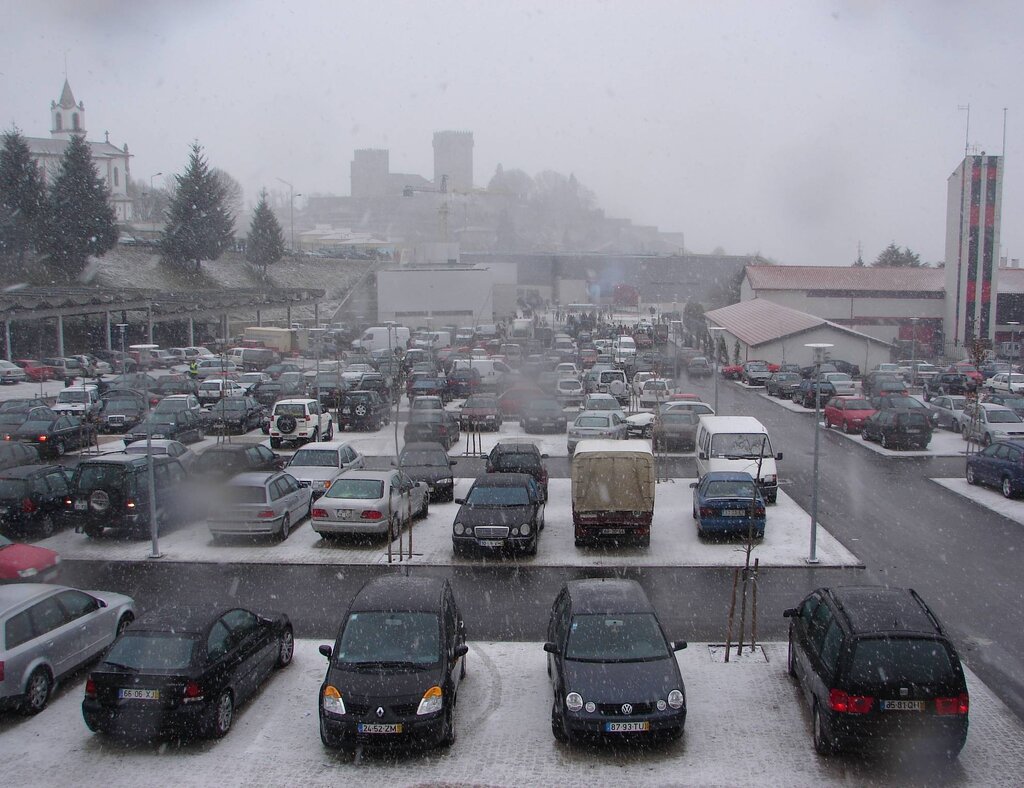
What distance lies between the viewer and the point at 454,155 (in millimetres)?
183125

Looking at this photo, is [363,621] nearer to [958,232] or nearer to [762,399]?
[762,399]

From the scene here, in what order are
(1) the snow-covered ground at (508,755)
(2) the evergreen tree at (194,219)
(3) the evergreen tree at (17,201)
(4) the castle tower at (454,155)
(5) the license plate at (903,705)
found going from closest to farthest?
(5) the license plate at (903,705) < (1) the snow-covered ground at (508,755) < (3) the evergreen tree at (17,201) < (2) the evergreen tree at (194,219) < (4) the castle tower at (454,155)

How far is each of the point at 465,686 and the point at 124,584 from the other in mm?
6814

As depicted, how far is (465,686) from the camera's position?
34.0ft

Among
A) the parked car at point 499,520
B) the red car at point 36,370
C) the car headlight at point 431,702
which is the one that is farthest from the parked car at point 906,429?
the red car at point 36,370

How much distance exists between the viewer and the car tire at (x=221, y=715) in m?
8.80

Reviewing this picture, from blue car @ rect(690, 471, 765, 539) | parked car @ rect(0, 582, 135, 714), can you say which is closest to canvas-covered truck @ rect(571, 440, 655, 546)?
blue car @ rect(690, 471, 765, 539)

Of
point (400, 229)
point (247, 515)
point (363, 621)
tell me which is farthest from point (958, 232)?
point (400, 229)

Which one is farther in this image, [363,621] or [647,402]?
[647,402]

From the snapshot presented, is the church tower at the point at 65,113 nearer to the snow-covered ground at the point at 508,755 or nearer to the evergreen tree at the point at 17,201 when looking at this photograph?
the evergreen tree at the point at 17,201

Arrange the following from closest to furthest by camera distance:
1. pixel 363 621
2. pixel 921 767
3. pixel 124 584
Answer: pixel 921 767 → pixel 363 621 → pixel 124 584

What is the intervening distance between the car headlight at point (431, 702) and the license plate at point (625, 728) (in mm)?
1506

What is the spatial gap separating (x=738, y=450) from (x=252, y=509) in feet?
34.6

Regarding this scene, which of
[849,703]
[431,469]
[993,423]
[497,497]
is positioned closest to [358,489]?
[497,497]
